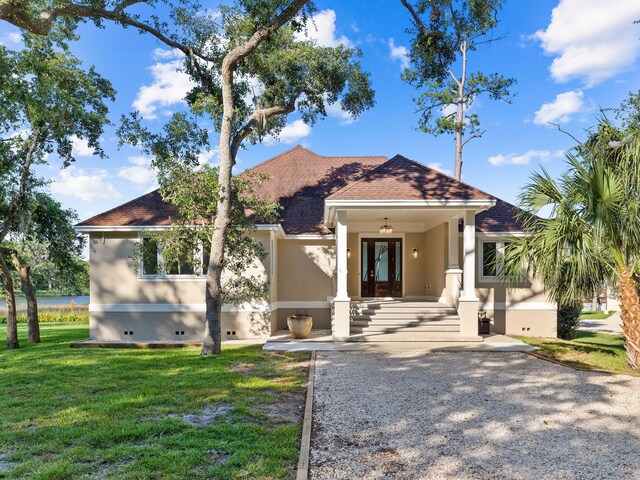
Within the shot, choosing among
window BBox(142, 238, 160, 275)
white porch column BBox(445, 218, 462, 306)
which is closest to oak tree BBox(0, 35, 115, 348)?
window BBox(142, 238, 160, 275)

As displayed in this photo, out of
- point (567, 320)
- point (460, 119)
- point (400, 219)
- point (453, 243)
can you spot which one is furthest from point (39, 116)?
point (460, 119)

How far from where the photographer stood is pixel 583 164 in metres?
8.51

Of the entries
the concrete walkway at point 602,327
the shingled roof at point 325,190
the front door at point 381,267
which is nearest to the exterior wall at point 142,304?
the shingled roof at point 325,190

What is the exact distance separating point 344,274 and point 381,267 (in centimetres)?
486

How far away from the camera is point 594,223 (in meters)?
8.02

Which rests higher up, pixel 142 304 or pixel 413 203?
pixel 413 203

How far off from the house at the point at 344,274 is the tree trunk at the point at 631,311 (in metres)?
3.49

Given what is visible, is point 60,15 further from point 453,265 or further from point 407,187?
point 453,265

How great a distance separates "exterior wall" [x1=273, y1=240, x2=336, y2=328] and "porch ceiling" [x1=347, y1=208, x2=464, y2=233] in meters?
1.57

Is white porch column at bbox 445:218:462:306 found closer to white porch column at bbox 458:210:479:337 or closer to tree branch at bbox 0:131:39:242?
white porch column at bbox 458:210:479:337

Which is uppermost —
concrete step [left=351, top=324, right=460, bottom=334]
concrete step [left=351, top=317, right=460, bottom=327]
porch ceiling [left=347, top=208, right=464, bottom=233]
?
porch ceiling [left=347, top=208, right=464, bottom=233]

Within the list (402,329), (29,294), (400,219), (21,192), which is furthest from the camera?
(400,219)

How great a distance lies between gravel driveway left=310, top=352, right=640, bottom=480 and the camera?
385 cm

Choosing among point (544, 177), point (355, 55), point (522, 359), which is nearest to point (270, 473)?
point (522, 359)
